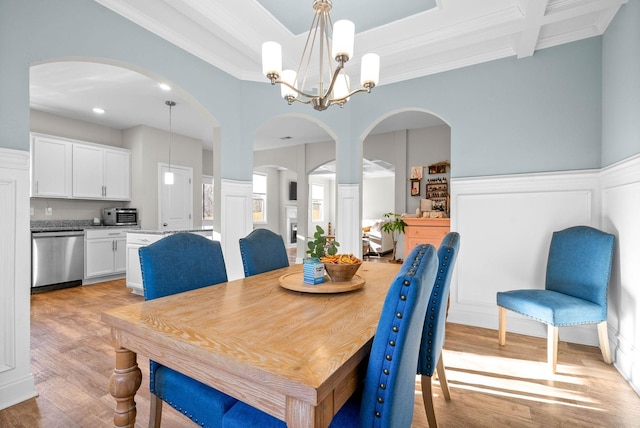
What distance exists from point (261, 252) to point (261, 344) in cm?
124

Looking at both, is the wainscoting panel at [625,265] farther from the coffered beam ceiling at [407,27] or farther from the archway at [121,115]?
the archway at [121,115]

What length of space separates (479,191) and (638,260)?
4.12 feet

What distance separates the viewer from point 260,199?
31.2 feet

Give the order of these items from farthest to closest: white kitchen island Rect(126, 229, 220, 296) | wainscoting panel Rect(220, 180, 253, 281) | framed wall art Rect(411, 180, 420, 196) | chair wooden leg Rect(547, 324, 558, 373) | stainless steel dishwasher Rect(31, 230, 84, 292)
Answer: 1. framed wall art Rect(411, 180, 420, 196)
2. stainless steel dishwasher Rect(31, 230, 84, 292)
3. white kitchen island Rect(126, 229, 220, 296)
4. wainscoting panel Rect(220, 180, 253, 281)
5. chair wooden leg Rect(547, 324, 558, 373)

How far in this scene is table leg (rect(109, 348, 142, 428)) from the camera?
118 cm

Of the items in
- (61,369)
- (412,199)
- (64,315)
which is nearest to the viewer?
(61,369)

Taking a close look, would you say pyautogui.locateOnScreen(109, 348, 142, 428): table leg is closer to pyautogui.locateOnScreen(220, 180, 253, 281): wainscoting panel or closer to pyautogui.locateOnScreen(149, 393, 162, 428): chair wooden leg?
pyautogui.locateOnScreen(149, 393, 162, 428): chair wooden leg

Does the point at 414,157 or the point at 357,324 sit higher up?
the point at 414,157

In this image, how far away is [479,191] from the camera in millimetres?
3018

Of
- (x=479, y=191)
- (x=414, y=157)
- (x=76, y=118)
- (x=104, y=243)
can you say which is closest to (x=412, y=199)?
(x=414, y=157)

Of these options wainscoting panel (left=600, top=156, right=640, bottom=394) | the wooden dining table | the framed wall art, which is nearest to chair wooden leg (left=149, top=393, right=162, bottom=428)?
the wooden dining table

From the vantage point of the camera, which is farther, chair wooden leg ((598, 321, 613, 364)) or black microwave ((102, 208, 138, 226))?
black microwave ((102, 208, 138, 226))

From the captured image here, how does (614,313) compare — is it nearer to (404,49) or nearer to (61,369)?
(404,49)

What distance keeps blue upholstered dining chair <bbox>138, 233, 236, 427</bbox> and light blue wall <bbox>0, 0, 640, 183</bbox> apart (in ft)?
4.14
